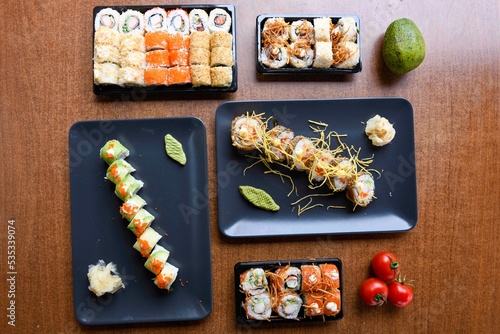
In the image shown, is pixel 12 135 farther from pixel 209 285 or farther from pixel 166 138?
pixel 209 285

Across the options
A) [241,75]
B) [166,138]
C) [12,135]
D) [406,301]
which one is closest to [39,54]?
[12,135]

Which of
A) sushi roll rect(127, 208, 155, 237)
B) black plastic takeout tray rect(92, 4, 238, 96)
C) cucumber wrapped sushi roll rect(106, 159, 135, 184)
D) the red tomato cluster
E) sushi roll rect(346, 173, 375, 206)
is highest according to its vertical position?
black plastic takeout tray rect(92, 4, 238, 96)

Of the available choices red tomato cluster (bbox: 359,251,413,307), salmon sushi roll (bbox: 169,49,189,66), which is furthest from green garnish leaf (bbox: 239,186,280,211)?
salmon sushi roll (bbox: 169,49,189,66)

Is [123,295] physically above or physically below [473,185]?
below

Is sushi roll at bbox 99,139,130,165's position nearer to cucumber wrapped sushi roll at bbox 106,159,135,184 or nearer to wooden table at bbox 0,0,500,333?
cucumber wrapped sushi roll at bbox 106,159,135,184

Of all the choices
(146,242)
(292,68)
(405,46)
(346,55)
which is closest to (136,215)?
(146,242)

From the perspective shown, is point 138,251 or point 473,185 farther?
point 473,185

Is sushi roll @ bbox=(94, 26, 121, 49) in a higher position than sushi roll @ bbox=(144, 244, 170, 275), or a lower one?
higher
